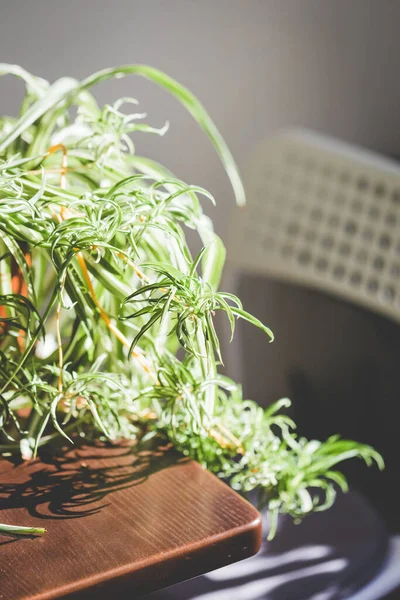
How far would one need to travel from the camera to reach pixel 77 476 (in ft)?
1.78

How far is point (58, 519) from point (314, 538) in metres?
0.48

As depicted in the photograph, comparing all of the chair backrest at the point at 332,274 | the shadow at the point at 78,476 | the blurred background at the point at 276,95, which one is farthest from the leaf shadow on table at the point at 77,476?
the blurred background at the point at 276,95

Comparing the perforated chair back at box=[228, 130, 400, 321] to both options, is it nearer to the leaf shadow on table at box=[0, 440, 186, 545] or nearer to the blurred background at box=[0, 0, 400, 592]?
the blurred background at box=[0, 0, 400, 592]

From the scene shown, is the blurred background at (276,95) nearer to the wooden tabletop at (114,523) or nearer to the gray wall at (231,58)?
the gray wall at (231,58)

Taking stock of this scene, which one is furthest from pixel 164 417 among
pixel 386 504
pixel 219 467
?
pixel 386 504

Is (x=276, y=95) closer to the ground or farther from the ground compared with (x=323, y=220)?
farther from the ground

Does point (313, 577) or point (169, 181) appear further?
point (313, 577)

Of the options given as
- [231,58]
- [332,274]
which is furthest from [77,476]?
[231,58]

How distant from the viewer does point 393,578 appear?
32.0 inches

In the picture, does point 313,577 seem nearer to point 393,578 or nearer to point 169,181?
point 393,578

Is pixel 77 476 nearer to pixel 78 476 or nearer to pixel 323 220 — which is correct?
pixel 78 476

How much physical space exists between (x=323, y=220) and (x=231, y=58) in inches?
18.9

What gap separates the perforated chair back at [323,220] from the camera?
1.21m

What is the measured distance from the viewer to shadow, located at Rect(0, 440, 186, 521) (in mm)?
494
